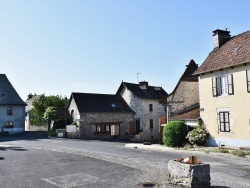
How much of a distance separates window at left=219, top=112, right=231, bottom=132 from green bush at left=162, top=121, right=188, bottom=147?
3.16m

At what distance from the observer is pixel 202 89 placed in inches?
861

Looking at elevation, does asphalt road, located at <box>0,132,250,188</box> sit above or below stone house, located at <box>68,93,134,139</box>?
below

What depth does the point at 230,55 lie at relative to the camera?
20.2m

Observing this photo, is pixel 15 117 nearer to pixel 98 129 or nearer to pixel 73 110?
pixel 73 110

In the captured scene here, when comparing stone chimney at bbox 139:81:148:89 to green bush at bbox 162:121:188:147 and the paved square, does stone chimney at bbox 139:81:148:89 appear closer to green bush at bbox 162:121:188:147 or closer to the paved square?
green bush at bbox 162:121:188:147

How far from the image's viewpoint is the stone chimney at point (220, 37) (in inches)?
906

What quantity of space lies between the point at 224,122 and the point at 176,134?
398 centimetres

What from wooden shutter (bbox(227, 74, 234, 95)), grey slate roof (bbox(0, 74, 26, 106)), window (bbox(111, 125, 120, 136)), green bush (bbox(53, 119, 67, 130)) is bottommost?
window (bbox(111, 125, 120, 136))

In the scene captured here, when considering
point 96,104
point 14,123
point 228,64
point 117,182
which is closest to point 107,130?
point 96,104

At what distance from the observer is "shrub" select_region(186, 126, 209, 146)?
20922 millimetres

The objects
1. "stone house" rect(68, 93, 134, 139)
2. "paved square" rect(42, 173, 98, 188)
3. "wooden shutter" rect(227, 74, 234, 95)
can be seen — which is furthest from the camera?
"stone house" rect(68, 93, 134, 139)

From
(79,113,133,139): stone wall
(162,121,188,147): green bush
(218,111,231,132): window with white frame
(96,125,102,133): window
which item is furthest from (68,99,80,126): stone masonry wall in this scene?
(218,111,231,132): window with white frame

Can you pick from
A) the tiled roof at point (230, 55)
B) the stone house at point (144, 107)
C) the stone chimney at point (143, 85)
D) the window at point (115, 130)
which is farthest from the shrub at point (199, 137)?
the stone chimney at point (143, 85)

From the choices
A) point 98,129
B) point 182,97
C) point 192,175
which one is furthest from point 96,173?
point 98,129
